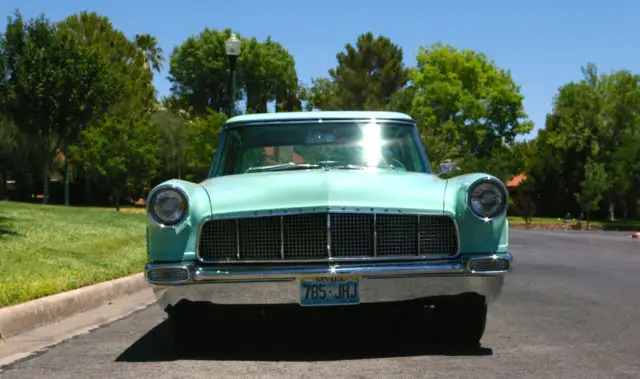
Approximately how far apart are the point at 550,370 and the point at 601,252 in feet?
44.3

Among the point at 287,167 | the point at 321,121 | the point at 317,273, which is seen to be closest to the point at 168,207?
the point at 317,273

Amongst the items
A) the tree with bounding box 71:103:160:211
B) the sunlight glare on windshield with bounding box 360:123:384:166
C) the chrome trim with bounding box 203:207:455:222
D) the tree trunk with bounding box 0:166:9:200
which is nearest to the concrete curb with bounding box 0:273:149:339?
the chrome trim with bounding box 203:207:455:222

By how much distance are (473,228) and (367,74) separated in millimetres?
57264

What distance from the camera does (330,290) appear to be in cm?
484

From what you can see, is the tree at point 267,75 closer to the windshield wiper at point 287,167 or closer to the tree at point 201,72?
the tree at point 201,72

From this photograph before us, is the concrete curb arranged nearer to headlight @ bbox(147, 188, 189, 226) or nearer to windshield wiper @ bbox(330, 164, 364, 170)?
headlight @ bbox(147, 188, 189, 226)

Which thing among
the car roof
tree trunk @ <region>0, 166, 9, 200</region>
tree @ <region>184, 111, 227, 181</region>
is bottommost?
the car roof

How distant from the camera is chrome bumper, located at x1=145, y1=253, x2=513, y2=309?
4.84 metres

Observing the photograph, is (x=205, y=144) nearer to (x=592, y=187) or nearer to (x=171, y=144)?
(x=171, y=144)

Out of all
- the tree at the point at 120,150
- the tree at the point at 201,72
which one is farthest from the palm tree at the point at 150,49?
the tree at the point at 120,150

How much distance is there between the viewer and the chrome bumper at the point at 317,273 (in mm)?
4840

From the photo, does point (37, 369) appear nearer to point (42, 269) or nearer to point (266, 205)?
point (266, 205)

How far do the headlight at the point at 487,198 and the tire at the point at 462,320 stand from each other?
Result: 0.58m

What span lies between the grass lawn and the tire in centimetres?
379
